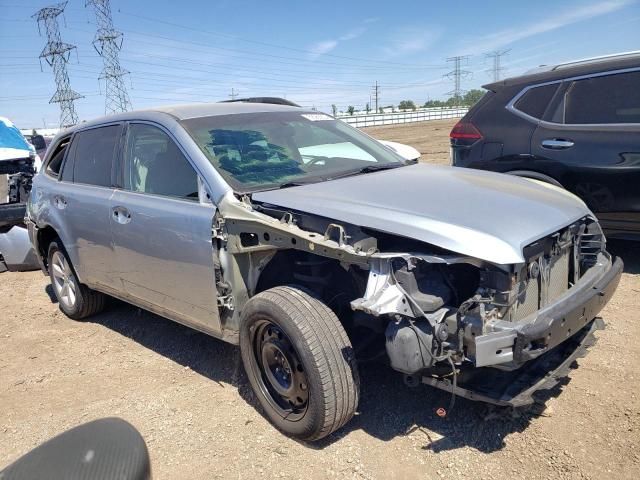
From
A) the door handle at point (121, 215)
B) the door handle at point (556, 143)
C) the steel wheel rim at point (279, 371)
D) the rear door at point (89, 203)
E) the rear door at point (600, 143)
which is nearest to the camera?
the steel wheel rim at point (279, 371)

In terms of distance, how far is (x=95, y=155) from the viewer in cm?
450

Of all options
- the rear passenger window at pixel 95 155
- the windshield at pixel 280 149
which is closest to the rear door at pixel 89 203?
the rear passenger window at pixel 95 155

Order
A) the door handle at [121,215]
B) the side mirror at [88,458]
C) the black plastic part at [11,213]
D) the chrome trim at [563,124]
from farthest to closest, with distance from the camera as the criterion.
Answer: the black plastic part at [11,213], the chrome trim at [563,124], the door handle at [121,215], the side mirror at [88,458]

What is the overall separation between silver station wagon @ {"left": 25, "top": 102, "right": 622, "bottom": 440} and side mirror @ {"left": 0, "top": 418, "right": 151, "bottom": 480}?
51.0 inches

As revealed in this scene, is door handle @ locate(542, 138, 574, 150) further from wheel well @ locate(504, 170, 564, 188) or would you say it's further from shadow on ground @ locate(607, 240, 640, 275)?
shadow on ground @ locate(607, 240, 640, 275)

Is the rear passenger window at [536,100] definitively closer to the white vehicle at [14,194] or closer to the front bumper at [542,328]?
the front bumper at [542,328]

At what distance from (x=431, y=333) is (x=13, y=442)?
104 inches

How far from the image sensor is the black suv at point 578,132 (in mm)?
4660

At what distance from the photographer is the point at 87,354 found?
446 cm

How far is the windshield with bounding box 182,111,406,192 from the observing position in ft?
11.2

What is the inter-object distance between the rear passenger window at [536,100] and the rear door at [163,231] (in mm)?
3388

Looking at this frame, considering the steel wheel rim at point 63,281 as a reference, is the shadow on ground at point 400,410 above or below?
below

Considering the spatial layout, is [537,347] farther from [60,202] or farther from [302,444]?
[60,202]

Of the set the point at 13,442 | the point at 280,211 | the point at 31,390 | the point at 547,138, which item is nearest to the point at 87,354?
the point at 31,390
